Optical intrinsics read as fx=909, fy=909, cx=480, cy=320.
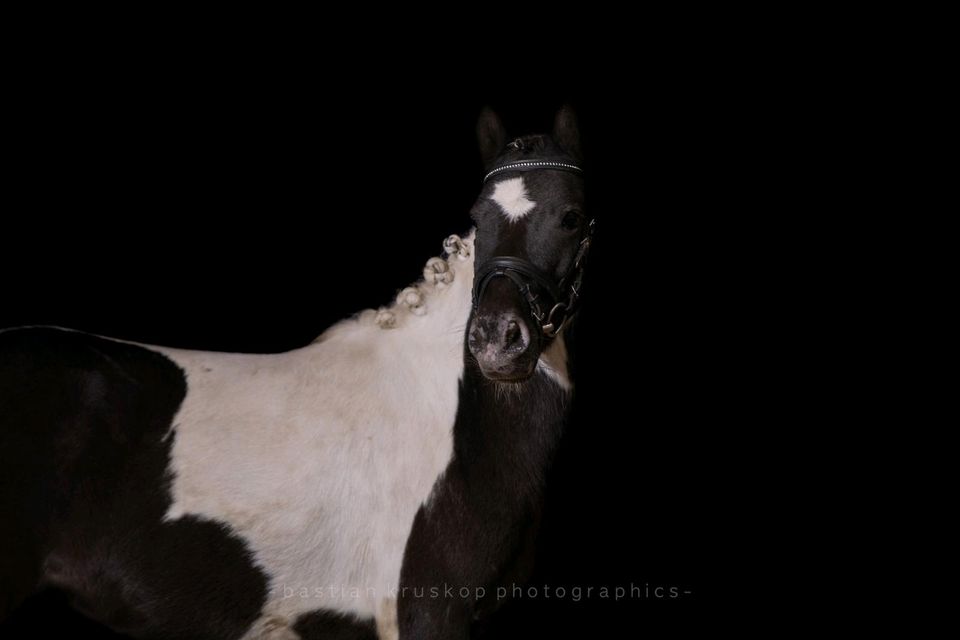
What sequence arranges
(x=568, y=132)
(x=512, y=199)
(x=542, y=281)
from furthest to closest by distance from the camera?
(x=568, y=132) → (x=512, y=199) → (x=542, y=281)

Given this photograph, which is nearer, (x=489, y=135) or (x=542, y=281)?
(x=542, y=281)

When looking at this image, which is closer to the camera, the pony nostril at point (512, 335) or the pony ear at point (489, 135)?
the pony nostril at point (512, 335)

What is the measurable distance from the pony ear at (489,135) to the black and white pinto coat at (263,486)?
57 cm

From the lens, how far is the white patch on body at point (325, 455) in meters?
3.54

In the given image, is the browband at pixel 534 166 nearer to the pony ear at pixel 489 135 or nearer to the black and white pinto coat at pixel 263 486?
the pony ear at pixel 489 135

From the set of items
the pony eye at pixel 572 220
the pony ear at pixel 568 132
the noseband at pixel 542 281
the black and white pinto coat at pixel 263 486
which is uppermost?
the pony ear at pixel 568 132

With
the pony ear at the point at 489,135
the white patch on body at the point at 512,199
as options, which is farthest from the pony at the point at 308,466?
the pony ear at the point at 489,135

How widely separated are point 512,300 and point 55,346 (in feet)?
6.14

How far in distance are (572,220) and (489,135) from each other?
1.97ft

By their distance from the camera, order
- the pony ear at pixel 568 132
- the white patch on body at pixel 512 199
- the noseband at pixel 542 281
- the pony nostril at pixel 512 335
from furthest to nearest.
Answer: the pony ear at pixel 568 132, the white patch on body at pixel 512 199, the noseband at pixel 542 281, the pony nostril at pixel 512 335

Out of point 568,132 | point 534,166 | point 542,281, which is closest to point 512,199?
point 534,166

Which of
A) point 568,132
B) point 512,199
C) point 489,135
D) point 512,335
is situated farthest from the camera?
point 489,135

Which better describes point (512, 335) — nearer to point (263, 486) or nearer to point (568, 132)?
→ point (568, 132)

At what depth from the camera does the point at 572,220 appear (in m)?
3.59
